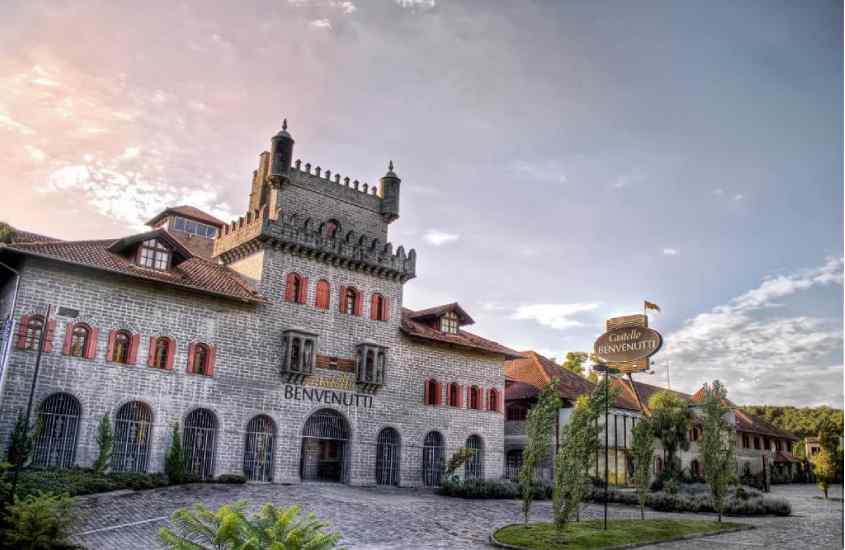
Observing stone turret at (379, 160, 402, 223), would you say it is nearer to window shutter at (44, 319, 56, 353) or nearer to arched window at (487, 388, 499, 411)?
arched window at (487, 388, 499, 411)

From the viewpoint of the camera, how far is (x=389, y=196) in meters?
36.8

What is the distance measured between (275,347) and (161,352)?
5053 mm

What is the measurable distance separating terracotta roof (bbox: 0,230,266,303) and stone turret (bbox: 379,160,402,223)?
8.75m

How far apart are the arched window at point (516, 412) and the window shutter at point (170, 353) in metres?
22.4

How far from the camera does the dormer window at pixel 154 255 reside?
91.4ft

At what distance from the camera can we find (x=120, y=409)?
1015 inches

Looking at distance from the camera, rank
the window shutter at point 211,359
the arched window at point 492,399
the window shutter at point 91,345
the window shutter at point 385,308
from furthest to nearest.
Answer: the arched window at point 492,399, the window shutter at point 385,308, the window shutter at point 211,359, the window shutter at point 91,345

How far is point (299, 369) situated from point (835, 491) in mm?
39495

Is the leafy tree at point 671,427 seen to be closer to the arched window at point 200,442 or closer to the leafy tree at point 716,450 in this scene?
the leafy tree at point 716,450

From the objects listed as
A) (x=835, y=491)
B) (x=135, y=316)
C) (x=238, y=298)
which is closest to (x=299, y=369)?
(x=238, y=298)

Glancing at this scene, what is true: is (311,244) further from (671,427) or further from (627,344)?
(671,427)

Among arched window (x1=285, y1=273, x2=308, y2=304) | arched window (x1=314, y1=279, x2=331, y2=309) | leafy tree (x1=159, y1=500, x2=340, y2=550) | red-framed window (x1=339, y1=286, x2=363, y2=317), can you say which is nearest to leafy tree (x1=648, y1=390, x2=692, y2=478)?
red-framed window (x1=339, y1=286, x2=363, y2=317)

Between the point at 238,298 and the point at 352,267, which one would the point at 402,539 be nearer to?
the point at 238,298

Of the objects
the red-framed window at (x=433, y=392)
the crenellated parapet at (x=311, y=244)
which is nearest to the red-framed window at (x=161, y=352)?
the crenellated parapet at (x=311, y=244)
